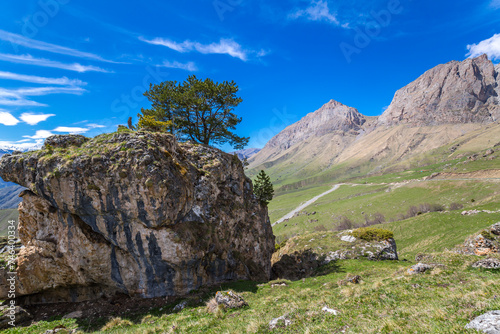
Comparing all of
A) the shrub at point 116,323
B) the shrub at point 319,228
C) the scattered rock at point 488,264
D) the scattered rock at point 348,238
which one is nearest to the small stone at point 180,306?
the shrub at point 116,323

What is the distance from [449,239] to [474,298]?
48.6m

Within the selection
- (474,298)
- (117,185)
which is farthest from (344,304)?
(117,185)

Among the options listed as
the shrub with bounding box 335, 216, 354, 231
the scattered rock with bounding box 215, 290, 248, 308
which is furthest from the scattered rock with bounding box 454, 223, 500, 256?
the shrub with bounding box 335, 216, 354, 231

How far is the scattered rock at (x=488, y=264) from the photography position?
16266 mm

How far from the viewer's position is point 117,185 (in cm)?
1959

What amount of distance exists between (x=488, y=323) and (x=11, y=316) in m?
32.2

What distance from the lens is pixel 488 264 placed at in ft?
54.9

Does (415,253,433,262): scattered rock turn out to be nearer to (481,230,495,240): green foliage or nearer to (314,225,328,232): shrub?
(481,230,495,240): green foliage

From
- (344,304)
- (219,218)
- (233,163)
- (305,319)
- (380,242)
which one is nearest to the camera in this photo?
(305,319)

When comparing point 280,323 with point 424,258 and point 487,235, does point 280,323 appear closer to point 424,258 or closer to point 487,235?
point 424,258

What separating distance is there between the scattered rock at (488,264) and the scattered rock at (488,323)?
1350 centimetres

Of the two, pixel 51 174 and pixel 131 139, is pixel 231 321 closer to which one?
pixel 131 139

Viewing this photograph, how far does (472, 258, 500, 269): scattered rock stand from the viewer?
1627cm

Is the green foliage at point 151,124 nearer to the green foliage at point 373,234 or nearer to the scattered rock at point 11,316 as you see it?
the scattered rock at point 11,316
